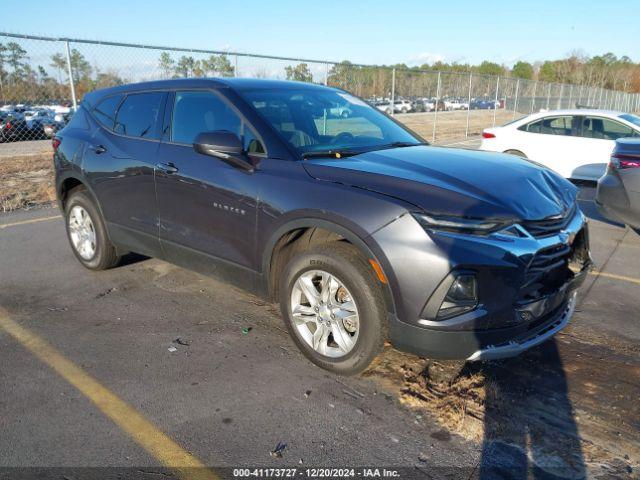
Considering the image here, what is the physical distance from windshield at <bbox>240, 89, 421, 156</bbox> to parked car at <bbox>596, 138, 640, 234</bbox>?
2799mm

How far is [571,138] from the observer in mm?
9828

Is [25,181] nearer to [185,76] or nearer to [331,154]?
[185,76]

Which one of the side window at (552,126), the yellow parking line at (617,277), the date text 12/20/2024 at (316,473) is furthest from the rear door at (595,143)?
the date text 12/20/2024 at (316,473)

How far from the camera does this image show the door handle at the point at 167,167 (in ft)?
12.9

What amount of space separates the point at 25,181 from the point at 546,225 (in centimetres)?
1028

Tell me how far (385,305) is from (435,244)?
467 mm

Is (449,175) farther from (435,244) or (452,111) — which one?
(452,111)

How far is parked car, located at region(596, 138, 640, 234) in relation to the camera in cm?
A: 553

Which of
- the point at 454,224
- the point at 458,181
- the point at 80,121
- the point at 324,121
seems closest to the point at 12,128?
the point at 80,121

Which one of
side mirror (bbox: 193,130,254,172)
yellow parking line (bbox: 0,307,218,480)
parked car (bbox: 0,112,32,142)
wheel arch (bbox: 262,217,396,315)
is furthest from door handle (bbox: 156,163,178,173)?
parked car (bbox: 0,112,32,142)

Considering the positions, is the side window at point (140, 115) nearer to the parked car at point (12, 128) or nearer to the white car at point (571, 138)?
the white car at point (571, 138)

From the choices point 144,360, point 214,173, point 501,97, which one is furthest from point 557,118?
point 501,97

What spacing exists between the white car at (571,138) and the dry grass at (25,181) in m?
8.58

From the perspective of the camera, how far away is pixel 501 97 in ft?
91.0
